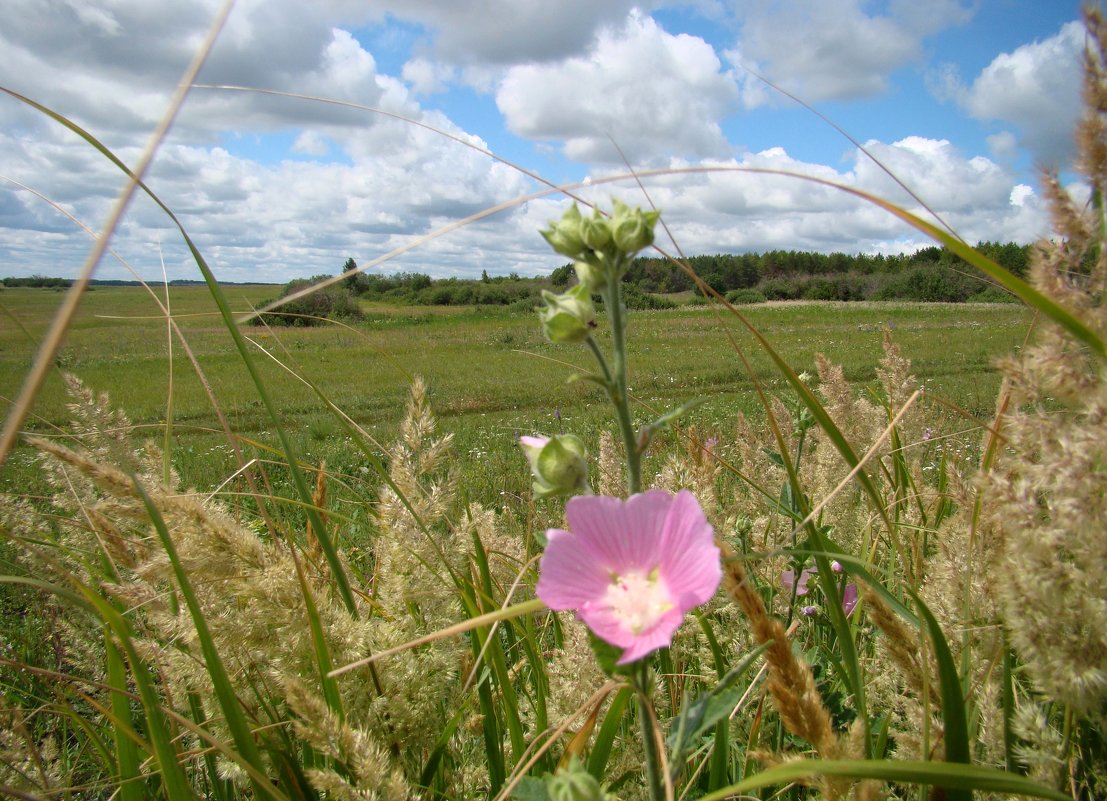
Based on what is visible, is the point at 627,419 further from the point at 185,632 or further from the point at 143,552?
the point at 143,552

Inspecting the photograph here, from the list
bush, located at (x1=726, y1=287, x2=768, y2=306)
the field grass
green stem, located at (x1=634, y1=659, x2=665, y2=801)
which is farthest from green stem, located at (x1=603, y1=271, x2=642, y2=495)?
bush, located at (x1=726, y1=287, x2=768, y2=306)

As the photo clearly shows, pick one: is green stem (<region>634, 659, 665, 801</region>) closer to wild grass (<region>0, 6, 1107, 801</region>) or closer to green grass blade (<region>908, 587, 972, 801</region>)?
wild grass (<region>0, 6, 1107, 801</region>)

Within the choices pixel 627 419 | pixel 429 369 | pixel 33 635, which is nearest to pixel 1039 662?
pixel 627 419

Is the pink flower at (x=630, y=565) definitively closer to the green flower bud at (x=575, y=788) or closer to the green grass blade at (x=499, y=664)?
the green flower bud at (x=575, y=788)

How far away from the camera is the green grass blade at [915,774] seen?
25.4 inches

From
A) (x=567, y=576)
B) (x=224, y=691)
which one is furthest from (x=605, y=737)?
(x=224, y=691)

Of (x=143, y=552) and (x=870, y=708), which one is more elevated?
(x=143, y=552)

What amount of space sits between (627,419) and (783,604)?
1543 mm

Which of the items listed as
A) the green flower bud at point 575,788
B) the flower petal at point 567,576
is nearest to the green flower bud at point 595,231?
the flower petal at point 567,576

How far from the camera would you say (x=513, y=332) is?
20031 millimetres

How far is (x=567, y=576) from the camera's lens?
0.75 metres

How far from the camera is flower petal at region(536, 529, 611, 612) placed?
724 mm

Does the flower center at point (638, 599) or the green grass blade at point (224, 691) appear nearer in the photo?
the flower center at point (638, 599)

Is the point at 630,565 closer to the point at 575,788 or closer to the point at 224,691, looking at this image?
the point at 575,788
